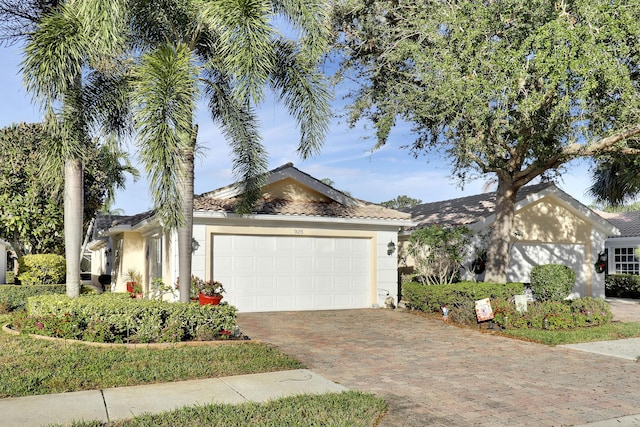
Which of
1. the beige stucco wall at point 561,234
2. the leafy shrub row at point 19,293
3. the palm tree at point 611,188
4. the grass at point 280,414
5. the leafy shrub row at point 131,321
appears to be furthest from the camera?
the palm tree at point 611,188

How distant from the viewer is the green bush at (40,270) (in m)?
18.9

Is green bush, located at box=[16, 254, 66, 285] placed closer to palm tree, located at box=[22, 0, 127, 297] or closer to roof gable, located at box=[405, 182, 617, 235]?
palm tree, located at box=[22, 0, 127, 297]

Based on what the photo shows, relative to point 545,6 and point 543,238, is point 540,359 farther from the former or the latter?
point 543,238

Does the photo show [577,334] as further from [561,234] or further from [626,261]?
[626,261]

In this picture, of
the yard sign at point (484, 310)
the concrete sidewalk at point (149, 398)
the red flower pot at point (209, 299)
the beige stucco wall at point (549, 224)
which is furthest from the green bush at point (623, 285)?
the concrete sidewalk at point (149, 398)

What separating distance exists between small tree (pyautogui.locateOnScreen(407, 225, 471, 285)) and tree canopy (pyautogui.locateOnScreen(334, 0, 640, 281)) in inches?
46.2

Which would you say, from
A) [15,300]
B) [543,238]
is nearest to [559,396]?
[543,238]

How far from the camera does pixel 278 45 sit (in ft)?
42.8

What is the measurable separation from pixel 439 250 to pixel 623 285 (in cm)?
1348

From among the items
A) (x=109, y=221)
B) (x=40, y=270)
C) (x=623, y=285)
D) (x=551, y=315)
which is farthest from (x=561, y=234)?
(x=109, y=221)

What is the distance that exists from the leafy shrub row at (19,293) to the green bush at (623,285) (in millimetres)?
23505

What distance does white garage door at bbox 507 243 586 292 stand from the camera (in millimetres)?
20016

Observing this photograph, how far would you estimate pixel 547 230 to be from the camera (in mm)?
20812

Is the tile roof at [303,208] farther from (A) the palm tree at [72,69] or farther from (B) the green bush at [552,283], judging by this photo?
(B) the green bush at [552,283]
